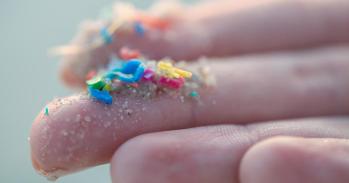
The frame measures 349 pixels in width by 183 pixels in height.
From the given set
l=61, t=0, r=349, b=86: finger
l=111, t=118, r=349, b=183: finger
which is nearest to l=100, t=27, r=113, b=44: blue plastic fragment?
l=61, t=0, r=349, b=86: finger

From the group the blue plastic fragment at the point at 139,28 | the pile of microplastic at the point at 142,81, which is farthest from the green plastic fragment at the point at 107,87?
the blue plastic fragment at the point at 139,28

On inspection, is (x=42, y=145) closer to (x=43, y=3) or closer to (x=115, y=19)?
(x=115, y=19)

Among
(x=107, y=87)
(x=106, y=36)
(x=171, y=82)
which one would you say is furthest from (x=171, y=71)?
(x=106, y=36)

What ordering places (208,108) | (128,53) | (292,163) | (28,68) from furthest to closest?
(28,68)
(128,53)
(208,108)
(292,163)

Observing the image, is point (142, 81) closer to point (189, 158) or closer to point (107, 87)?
point (107, 87)

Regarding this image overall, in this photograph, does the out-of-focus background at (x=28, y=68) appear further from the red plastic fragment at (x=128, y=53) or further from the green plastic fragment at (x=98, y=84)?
the green plastic fragment at (x=98, y=84)

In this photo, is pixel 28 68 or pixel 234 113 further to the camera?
pixel 28 68
